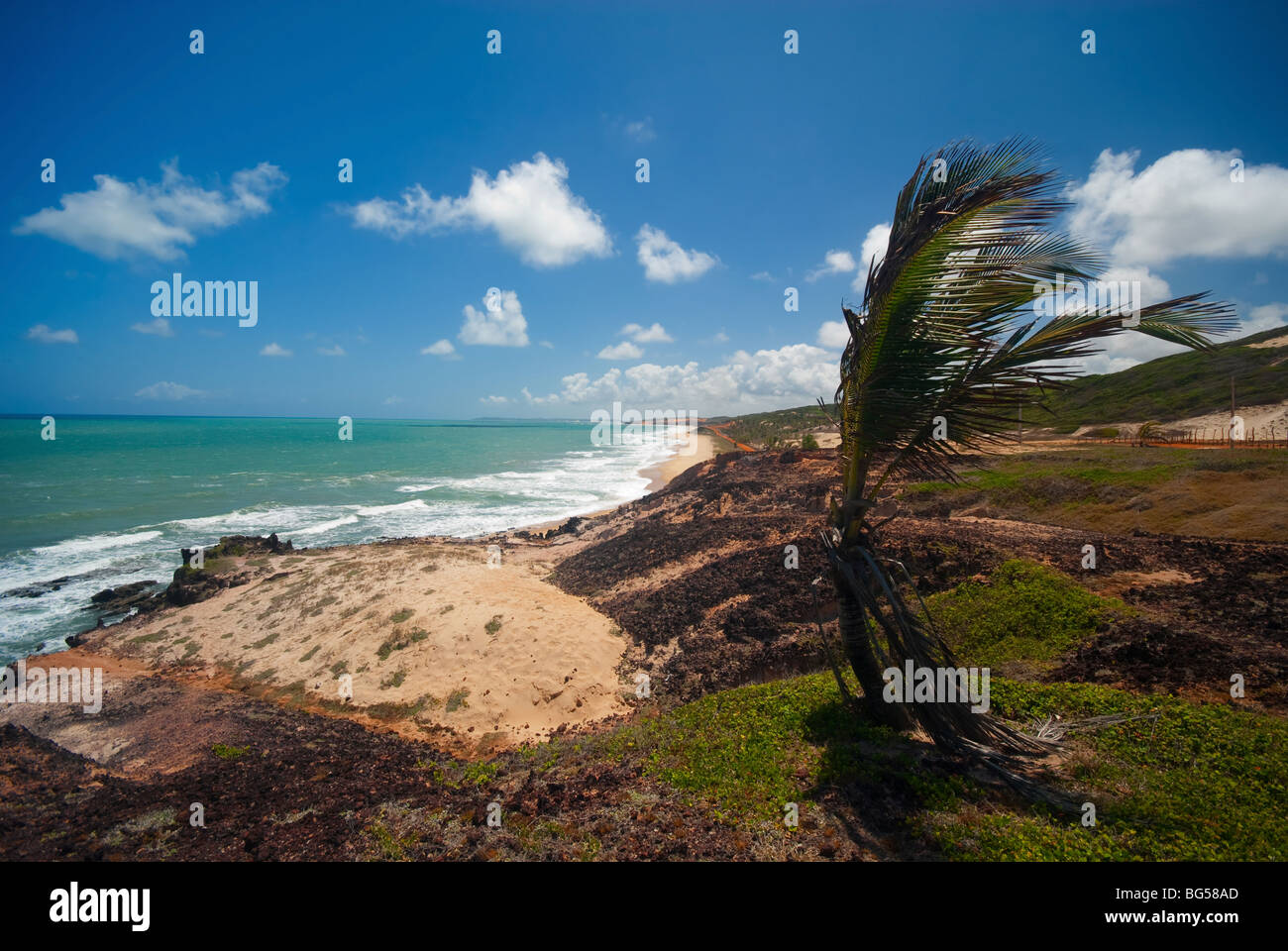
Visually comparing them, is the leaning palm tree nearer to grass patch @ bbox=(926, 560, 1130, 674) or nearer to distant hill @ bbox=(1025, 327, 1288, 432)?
grass patch @ bbox=(926, 560, 1130, 674)

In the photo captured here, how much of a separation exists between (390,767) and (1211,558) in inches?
616

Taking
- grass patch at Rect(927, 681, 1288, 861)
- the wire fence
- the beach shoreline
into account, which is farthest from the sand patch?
the wire fence

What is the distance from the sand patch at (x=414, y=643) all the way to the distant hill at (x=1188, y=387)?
121ft

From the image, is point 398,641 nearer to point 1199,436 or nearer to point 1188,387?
point 1199,436

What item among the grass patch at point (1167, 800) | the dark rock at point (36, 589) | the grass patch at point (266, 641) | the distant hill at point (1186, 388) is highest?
the distant hill at point (1186, 388)

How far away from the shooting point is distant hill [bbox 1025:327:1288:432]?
130 ft

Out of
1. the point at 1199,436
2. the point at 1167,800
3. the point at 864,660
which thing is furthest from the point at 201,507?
the point at 1199,436

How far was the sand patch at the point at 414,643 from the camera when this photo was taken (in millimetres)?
10578

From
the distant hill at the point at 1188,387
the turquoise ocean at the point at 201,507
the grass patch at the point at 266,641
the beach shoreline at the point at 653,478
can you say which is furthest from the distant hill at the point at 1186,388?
the grass patch at the point at 266,641

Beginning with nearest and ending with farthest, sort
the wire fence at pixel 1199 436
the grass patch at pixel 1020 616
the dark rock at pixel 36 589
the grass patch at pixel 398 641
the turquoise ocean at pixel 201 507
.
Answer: the grass patch at pixel 1020 616
the grass patch at pixel 398 641
the dark rock at pixel 36 589
the turquoise ocean at pixel 201 507
the wire fence at pixel 1199 436

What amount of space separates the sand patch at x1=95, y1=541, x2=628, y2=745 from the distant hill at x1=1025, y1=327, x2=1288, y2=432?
1449 inches

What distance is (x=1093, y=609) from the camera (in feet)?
28.0

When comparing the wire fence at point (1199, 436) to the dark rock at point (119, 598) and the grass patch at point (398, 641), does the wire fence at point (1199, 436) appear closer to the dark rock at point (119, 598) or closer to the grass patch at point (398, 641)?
the grass patch at point (398, 641)
